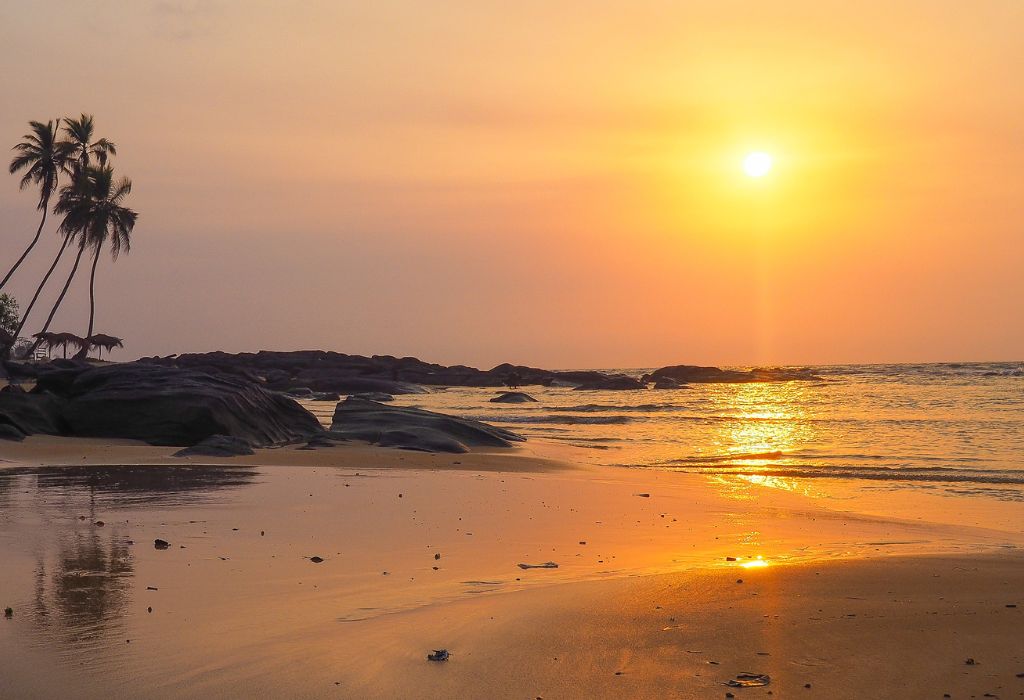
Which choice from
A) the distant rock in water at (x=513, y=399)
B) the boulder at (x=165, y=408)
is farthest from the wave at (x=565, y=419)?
the boulder at (x=165, y=408)

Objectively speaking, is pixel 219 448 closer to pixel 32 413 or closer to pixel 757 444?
pixel 32 413

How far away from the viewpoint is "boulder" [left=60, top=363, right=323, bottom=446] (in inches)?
846

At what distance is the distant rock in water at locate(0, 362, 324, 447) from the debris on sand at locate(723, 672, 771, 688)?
17133mm

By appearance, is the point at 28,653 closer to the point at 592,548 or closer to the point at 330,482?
the point at 592,548

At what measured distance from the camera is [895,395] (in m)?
57.8

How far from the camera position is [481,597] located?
726 centimetres

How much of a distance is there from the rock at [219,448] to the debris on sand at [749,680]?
1530 cm

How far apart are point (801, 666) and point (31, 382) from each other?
5271 cm

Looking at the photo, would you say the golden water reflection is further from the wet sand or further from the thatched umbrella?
the thatched umbrella

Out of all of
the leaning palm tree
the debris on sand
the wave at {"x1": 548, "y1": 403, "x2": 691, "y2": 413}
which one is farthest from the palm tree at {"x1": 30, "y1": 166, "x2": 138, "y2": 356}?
the debris on sand

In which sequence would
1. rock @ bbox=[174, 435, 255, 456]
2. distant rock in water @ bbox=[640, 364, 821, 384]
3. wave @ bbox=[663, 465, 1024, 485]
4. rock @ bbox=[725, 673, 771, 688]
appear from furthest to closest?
distant rock in water @ bbox=[640, 364, 821, 384] → wave @ bbox=[663, 465, 1024, 485] → rock @ bbox=[174, 435, 255, 456] → rock @ bbox=[725, 673, 771, 688]

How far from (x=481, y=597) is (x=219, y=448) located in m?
13.1

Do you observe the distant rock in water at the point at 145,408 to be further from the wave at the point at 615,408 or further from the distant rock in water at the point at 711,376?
the distant rock in water at the point at 711,376

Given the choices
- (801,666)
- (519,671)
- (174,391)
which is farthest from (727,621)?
(174,391)
